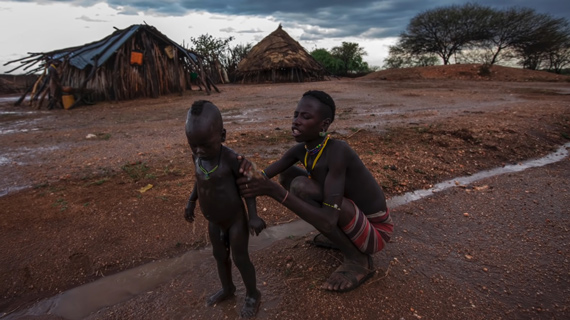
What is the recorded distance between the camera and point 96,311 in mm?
2125

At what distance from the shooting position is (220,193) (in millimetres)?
1815

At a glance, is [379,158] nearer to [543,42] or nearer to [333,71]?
[333,71]

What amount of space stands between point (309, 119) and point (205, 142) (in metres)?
0.70

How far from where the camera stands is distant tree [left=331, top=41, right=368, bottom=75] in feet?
91.7

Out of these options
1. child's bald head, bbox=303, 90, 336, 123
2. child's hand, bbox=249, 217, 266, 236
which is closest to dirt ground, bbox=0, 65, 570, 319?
child's hand, bbox=249, 217, 266, 236

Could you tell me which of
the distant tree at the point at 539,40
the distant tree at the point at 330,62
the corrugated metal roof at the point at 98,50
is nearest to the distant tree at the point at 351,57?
the distant tree at the point at 330,62

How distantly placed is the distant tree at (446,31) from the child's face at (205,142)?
29330mm

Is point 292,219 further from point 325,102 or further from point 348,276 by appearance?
point 325,102

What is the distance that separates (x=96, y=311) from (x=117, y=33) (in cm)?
1460

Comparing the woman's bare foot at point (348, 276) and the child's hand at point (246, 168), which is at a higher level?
the child's hand at point (246, 168)

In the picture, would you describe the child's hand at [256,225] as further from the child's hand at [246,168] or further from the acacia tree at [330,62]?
the acacia tree at [330,62]

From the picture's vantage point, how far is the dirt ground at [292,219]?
6.96ft

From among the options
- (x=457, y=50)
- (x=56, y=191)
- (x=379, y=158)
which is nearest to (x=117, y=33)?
(x=56, y=191)

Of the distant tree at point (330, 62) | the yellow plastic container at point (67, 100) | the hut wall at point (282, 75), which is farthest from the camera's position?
the distant tree at point (330, 62)
